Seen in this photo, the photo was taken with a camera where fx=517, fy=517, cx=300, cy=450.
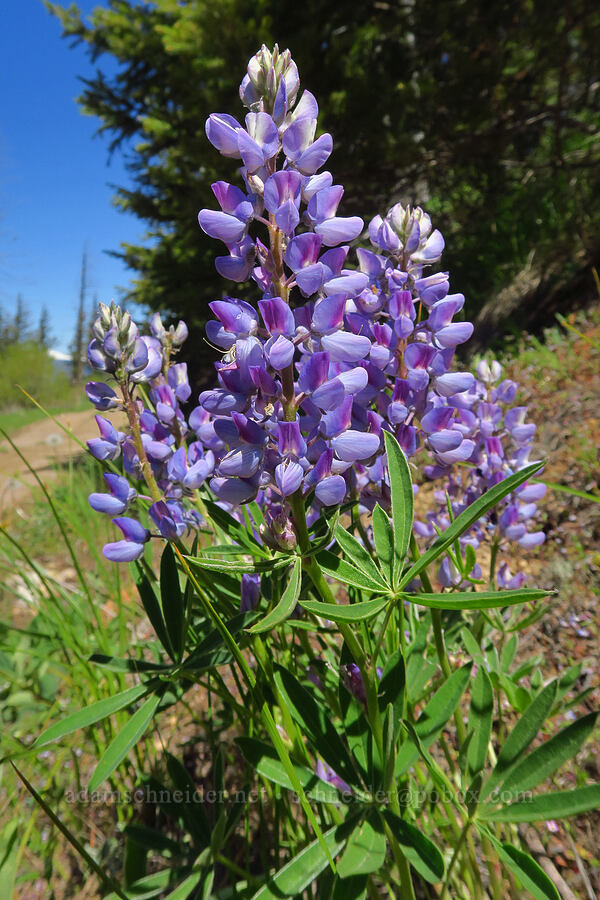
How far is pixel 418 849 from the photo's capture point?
0.57 meters

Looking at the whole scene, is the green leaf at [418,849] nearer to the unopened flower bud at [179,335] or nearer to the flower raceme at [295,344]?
the flower raceme at [295,344]

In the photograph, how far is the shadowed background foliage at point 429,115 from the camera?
3.89 metres

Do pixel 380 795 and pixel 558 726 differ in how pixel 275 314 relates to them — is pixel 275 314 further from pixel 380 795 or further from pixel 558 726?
pixel 558 726

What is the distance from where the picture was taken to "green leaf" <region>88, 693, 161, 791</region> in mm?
592

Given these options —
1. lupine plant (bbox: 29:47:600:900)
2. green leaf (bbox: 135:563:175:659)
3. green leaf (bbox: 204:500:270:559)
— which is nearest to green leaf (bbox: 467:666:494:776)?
lupine plant (bbox: 29:47:600:900)

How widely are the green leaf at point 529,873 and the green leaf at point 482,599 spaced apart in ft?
1.02

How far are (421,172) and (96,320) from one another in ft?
14.7

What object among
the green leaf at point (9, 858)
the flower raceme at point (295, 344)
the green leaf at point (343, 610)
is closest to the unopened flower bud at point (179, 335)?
the flower raceme at point (295, 344)

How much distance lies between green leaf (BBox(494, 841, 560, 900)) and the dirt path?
0.83m

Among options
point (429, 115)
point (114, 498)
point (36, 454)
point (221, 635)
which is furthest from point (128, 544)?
point (36, 454)

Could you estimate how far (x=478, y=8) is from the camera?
156 inches

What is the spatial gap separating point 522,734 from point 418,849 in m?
0.18

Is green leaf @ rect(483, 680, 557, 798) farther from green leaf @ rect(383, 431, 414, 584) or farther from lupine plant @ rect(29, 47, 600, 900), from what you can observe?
green leaf @ rect(383, 431, 414, 584)

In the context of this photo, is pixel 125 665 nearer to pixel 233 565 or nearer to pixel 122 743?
pixel 122 743
